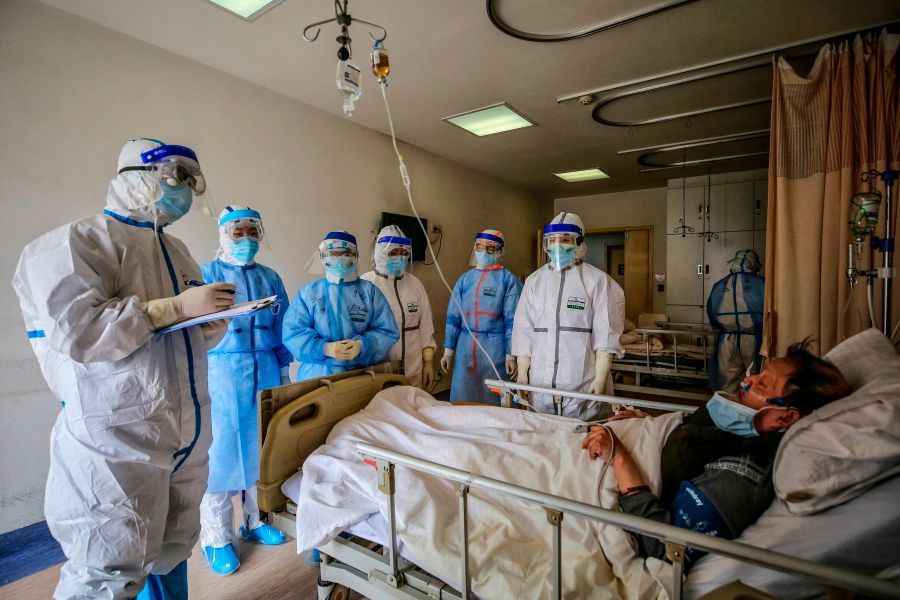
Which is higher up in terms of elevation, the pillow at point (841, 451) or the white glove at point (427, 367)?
the pillow at point (841, 451)

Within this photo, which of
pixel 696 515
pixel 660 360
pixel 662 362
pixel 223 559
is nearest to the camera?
pixel 696 515

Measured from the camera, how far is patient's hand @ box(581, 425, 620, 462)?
149 centimetres

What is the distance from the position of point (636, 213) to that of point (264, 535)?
25.0 ft

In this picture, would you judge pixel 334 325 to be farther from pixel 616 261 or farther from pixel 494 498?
pixel 616 261

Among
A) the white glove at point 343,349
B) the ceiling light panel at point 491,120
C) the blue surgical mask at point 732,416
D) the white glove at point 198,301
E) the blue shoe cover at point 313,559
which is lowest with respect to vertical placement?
the blue shoe cover at point 313,559

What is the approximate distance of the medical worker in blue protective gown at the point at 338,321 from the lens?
7.96ft

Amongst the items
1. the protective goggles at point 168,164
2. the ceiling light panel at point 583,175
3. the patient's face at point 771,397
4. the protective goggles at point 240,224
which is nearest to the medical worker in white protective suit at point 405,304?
the protective goggles at point 240,224

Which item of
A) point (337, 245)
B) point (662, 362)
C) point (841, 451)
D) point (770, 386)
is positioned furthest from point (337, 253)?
point (662, 362)

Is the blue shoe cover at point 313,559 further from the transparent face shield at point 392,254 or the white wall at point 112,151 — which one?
the transparent face shield at point 392,254

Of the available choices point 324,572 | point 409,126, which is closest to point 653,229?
point 409,126

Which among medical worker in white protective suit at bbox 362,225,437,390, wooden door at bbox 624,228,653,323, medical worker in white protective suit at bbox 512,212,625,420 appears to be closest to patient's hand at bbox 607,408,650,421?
medical worker in white protective suit at bbox 512,212,625,420

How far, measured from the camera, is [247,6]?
2.46 metres

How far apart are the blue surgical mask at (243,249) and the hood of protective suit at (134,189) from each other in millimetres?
917

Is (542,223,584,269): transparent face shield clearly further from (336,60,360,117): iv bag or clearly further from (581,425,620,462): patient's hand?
(336,60,360,117): iv bag
